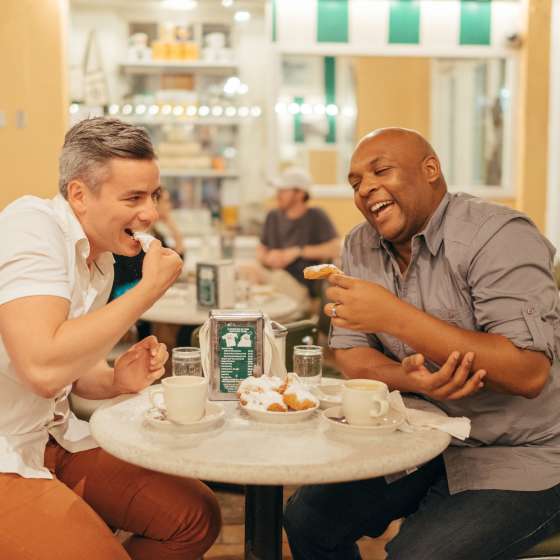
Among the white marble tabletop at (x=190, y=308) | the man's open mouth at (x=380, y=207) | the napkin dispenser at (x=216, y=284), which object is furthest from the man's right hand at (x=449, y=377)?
the napkin dispenser at (x=216, y=284)

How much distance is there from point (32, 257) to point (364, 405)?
0.75 m

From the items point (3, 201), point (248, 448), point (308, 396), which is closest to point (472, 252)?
point (308, 396)

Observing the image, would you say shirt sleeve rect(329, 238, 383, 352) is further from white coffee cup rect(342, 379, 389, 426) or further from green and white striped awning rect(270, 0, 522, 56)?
green and white striped awning rect(270, 0, 522, 56)

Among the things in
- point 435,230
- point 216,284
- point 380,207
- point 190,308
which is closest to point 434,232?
point 435,230

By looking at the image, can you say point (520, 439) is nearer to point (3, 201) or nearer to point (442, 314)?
point (442, 314)

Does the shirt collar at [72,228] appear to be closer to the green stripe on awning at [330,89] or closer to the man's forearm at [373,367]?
the man's forearm at [373,367]

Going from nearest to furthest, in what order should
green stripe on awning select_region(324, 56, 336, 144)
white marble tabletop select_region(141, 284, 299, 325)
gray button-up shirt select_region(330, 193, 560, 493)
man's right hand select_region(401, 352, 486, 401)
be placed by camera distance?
man's right hand select_region(401, 352, 486, 401)
gray button-up shirt select_region(330, 193, 560, 493)
white marble tabletop select_region(141, 284, 299, 325)
green stripe on awning select_region(324, 56, 336, 144)

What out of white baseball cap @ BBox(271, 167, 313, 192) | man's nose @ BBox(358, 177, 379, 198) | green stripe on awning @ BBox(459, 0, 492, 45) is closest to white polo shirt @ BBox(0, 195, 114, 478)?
man's nose @ BBox(358, 177, 379, 198)

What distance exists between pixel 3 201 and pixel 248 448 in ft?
16.4

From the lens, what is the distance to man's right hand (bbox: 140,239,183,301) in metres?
1.70

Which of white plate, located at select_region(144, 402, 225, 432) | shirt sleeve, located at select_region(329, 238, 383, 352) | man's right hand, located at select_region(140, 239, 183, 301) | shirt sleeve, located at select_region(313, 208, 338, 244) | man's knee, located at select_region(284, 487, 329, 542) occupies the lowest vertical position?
man's knee, located at select_region(284, 487, 329, 542)

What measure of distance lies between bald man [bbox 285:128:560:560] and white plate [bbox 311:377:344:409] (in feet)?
0.27

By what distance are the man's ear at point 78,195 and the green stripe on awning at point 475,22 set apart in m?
5.53

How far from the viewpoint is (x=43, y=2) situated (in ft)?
19.6
